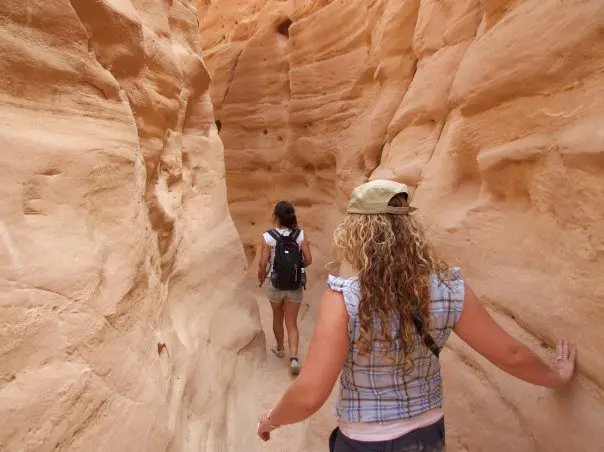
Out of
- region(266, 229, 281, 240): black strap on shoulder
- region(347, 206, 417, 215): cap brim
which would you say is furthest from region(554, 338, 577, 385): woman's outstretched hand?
region(266, 229, 281, 240): black strap on shoulder

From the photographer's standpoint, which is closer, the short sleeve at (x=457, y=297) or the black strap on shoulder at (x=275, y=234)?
the short sleeve at (x=457, y=297)

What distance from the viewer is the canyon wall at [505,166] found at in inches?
83.4

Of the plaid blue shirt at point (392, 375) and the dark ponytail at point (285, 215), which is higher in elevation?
the dark ponytail at point (285, 215)

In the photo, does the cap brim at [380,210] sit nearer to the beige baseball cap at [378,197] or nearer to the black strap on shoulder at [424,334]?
the beige baseball cap at [378,197]

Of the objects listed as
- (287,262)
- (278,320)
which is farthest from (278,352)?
(287,262)

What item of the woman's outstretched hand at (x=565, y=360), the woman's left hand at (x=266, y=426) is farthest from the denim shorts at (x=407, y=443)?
the woman's outstretched hand at (x=565, y=360)

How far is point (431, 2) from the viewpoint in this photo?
461 centimetres

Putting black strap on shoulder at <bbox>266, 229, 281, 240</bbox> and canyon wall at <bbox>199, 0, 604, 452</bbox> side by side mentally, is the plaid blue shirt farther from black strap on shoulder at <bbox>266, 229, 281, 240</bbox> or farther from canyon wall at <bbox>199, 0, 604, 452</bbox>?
black strap on shoulder at <bbox>266, 229, 281, 240</bbox>

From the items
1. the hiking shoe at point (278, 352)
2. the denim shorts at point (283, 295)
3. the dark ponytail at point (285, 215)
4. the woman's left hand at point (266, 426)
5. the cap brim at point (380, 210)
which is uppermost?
the cap brim at point (380, 210)

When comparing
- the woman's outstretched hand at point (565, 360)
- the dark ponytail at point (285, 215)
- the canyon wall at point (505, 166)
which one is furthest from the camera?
the dark ponytail at point (285, 215)

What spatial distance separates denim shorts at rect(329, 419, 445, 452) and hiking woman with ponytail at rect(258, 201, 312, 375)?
2.41 metres

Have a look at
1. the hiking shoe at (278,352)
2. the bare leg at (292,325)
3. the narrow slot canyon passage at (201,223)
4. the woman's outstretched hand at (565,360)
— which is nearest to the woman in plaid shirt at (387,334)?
the woman's outstretched hand at (565,360)

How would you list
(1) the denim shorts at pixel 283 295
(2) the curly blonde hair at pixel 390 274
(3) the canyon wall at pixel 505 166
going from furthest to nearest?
(1) the denim shorts at pixel 283 295 < (3) the canyon wall at pixel 505 166 < (2) the curly blonde hair at pixel 390 274

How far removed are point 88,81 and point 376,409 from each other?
2.02 meters
